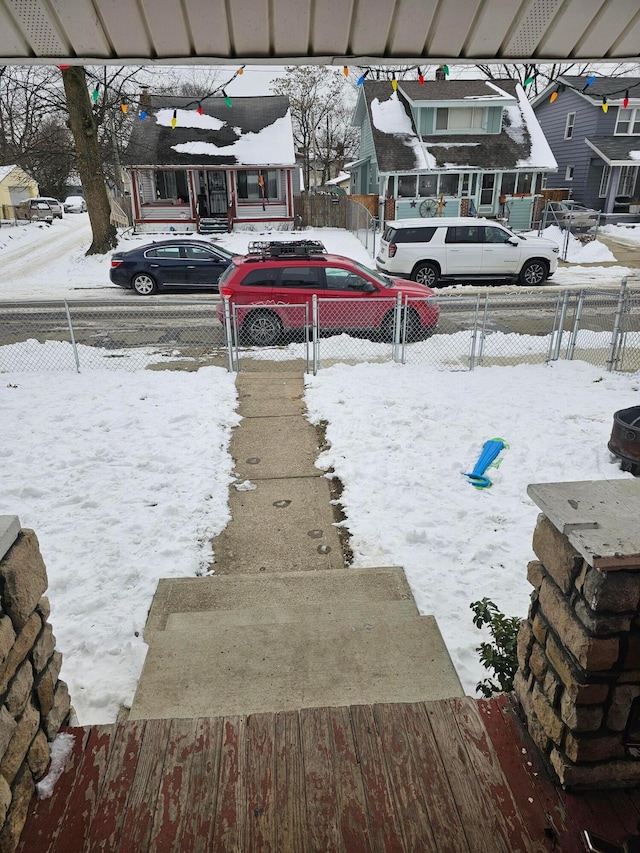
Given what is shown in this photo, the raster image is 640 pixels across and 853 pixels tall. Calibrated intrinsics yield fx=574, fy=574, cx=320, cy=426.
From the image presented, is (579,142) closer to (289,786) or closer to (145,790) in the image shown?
(289,786)

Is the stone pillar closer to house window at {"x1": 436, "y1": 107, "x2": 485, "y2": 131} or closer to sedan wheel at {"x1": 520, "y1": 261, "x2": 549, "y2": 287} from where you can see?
sedan wheel at {"x1": 520, "y1": 261, "x2": 549, "y2": 287}

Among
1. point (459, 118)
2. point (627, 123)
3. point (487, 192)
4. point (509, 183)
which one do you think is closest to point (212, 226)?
point (459, 118)

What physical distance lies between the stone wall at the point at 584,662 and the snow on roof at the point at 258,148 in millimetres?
29760

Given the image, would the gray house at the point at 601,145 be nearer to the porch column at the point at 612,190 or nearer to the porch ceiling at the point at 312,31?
the porch column at the point at 612,190

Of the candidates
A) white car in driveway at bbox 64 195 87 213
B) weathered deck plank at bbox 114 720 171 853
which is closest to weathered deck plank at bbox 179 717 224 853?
weathered deck plank at bbox 114 720 171 853

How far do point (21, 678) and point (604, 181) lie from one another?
116 feet

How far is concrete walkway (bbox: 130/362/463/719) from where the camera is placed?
305 centimetres

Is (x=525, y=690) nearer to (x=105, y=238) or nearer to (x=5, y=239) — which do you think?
(x=105, y=238)

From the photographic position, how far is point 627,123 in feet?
96.9

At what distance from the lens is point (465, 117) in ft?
89.7

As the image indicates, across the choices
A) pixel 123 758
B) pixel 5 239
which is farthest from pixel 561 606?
pixel 5 239

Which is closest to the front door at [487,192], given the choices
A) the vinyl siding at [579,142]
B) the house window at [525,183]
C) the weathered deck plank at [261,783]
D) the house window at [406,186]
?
the house window at [525,183]

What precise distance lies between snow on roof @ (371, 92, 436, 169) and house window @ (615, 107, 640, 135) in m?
11.1

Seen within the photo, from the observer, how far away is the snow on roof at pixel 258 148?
28766 mm
